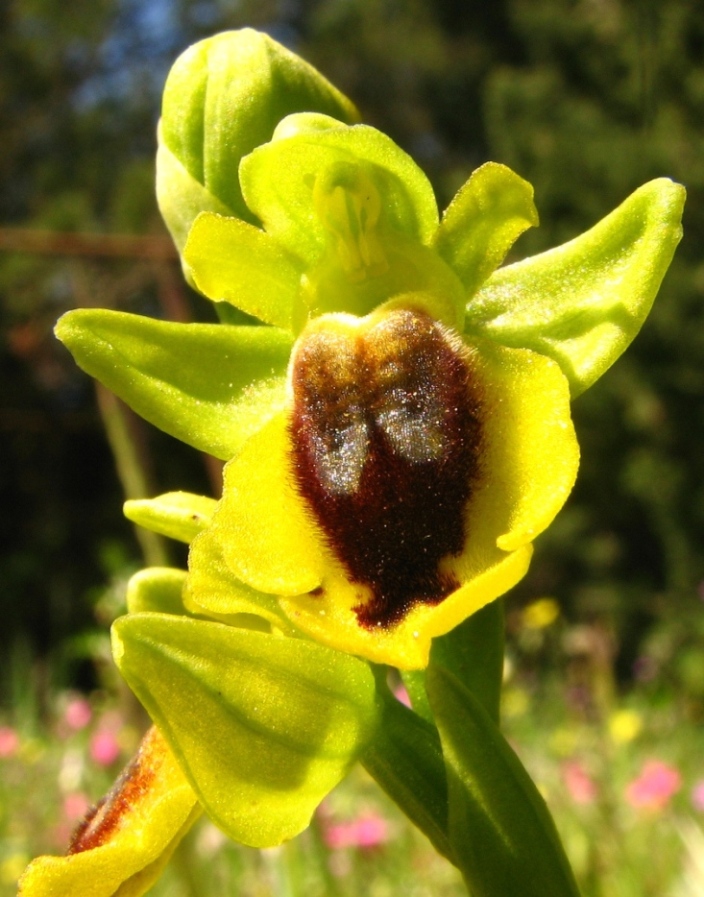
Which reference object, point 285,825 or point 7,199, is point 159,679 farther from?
point 7,199

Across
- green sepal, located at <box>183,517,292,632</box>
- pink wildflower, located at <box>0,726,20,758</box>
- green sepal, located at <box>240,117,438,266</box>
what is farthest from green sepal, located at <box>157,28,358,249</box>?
pink wildflower, located at <box>0,726,20,758</box>

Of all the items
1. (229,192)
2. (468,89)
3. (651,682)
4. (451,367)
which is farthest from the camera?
(468,89)

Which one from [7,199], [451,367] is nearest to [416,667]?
[451,367]

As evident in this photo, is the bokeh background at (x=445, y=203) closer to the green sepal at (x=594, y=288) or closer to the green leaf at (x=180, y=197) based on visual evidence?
the green leaf at (x=180, y=197)

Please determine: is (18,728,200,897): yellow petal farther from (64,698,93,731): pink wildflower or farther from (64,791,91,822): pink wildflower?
(64,698,93,731): pink wildflower

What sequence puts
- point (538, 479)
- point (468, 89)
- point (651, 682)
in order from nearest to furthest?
1. point (538, 479)
2. point (651, 682)
3. point (468, 89)

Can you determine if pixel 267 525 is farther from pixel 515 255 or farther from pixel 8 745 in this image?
pixel 515 255
